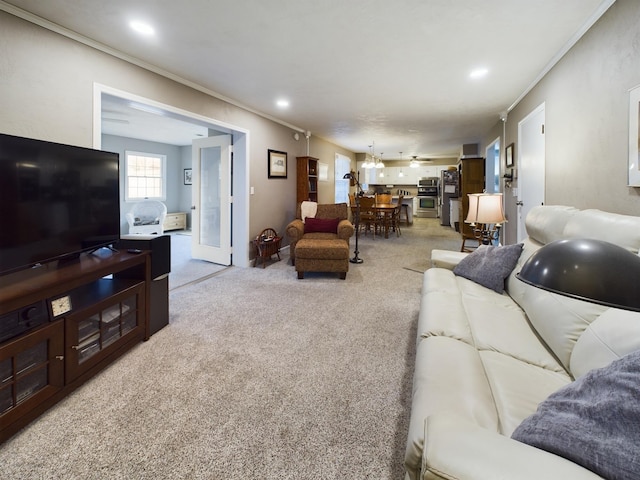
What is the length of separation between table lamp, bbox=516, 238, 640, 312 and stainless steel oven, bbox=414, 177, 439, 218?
11547 millimetres

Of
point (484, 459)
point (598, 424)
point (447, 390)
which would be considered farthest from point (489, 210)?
point (484, 459)

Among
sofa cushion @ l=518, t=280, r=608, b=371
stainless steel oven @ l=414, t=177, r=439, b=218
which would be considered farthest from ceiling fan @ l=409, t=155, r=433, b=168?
sofa cushion @ l=518, t=280, r=608, b=371

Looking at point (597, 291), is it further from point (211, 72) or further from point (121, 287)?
point (211, 72)

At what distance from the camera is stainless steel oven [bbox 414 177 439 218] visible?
1148 cm

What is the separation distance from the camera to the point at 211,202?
16.5 feet

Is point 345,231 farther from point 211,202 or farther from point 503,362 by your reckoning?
point 503,362

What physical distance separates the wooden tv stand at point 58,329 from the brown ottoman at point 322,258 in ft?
6.84

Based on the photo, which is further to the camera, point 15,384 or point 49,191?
point 49,191

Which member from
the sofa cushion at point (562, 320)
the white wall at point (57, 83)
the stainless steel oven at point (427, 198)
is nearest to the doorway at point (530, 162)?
the sofa cushion at point (562, 320)

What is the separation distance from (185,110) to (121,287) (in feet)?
7.54

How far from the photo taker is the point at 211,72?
3.32 m

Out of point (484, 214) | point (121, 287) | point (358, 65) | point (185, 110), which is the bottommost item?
point (121, 287)

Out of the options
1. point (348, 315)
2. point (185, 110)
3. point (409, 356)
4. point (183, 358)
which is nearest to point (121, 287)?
point (183, 358)

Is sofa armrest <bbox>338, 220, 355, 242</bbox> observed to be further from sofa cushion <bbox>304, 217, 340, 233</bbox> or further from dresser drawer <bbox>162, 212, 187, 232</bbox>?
dresser drawer <bbox>162, 212, 187, 232</bbox>
